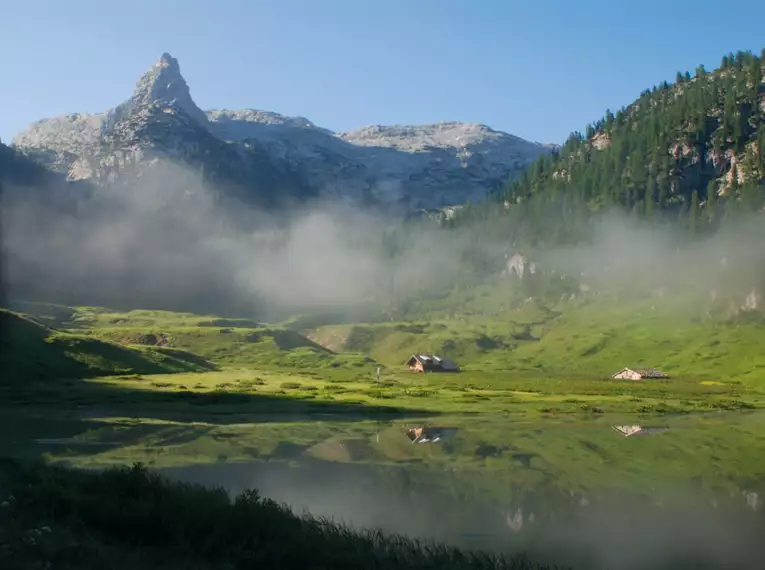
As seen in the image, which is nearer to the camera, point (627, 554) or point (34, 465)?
point (627, 554)

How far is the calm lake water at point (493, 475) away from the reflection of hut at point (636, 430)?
0.15 m

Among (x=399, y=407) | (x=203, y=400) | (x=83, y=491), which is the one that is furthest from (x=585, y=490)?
(x=203, y=400)

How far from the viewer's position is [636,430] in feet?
265

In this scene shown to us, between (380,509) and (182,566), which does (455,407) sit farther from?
(182,566)

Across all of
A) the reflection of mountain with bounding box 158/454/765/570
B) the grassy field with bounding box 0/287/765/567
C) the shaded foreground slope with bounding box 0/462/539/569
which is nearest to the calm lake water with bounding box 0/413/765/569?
the reflection of mountain with bounding box 158/454/765/570

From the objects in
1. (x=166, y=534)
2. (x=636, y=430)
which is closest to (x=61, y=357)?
(x=636, y=430)

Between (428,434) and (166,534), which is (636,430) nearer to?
(428,434)

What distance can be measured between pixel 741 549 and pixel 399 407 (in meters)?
73.8

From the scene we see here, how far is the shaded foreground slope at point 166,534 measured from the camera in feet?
62.8

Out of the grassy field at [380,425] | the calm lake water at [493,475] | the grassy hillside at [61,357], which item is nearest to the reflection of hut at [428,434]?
the calm lake water at [493,475]

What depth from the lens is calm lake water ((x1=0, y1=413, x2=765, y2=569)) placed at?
103 ft

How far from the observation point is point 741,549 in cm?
3002

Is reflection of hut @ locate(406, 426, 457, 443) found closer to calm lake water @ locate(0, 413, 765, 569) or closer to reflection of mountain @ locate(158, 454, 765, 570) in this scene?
calm lake water @ locate(0, 413, 765, 569)

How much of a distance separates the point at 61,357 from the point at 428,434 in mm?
97125
